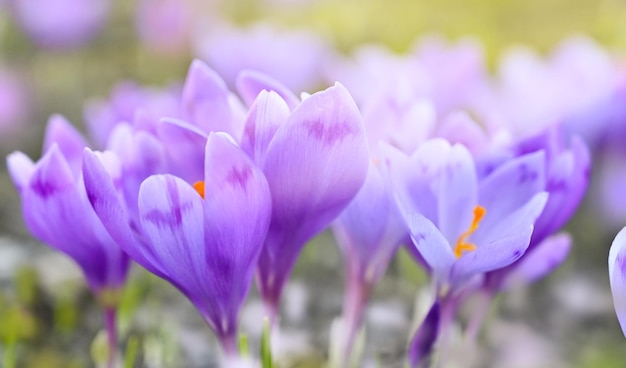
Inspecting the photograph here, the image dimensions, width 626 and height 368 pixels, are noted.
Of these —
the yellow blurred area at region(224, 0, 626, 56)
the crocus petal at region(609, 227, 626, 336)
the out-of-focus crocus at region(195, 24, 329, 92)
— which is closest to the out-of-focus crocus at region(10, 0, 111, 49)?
the yellow blurred area at region(224, 0, 626, 56)

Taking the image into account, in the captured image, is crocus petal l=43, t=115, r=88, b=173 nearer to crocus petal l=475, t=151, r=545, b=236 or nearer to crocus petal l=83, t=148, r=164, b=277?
crocus petal l=83, t=148, r=164, b=277

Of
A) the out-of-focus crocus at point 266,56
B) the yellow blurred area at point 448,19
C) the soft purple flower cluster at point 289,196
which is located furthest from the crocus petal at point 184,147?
the yellow blurred area at point 448,19

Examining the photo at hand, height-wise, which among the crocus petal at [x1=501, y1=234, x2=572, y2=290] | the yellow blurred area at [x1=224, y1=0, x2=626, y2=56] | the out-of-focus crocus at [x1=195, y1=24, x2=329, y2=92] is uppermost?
the crocus petal at [x1=501, y1=234, x2=572, y2=290]

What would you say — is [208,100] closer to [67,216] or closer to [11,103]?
[67,216]

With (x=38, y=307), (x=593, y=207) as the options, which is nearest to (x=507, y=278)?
(x=38, y=307)

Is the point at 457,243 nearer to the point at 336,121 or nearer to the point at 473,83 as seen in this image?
the point at 336,121

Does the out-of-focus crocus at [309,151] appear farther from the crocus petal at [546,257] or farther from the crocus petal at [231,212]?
the crocus petal at [546,257]
